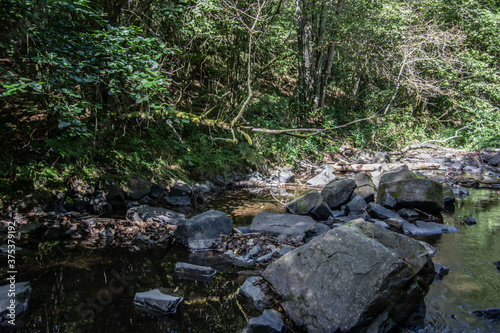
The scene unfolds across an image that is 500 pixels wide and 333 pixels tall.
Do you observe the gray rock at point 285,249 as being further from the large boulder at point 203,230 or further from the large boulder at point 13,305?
the large boulder at point 13,305

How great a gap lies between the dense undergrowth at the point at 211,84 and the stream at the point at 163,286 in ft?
5.67

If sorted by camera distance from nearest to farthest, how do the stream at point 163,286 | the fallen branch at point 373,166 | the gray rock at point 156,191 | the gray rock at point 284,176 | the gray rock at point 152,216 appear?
the stream at point 163,286, the gray rock at point 152,216, the gray rock at point 156,191, the gray rock at point 284,176, the fallen branch at point 373,166

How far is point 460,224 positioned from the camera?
5.38 m

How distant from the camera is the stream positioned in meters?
2.62

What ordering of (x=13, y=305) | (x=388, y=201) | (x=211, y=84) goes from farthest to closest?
(x=211, y=84) < (x=388, y=201) < (x=13, y=305)

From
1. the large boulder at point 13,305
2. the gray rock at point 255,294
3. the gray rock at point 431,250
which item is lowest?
the gray rock at point 431,250

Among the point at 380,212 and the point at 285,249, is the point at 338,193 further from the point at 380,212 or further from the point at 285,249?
the point at 285,249

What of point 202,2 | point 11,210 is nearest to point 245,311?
point 11,210

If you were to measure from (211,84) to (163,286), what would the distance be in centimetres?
827

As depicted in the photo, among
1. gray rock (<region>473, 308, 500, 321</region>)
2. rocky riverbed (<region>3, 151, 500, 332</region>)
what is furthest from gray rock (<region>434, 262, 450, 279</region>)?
gray rock (<region>473, 308, 500, 321</region>)

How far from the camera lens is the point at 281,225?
4812mm

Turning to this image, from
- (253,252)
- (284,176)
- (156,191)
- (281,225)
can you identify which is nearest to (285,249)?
(253,252)

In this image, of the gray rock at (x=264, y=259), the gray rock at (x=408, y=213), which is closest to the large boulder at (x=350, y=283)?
the gray rock at (x=264, y=259)

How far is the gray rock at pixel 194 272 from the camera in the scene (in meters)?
3.47
